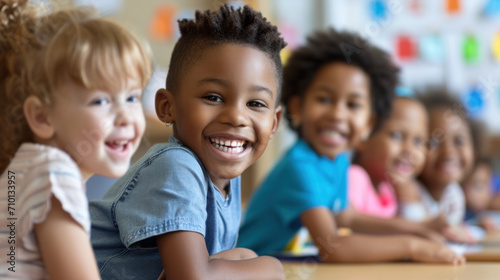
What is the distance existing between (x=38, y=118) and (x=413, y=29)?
7.91 feet

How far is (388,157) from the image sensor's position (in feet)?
5.31

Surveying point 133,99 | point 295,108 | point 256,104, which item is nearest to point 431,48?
point 295,108

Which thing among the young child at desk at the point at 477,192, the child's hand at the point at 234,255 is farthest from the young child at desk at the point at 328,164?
the young child at desk at the point at 477,192

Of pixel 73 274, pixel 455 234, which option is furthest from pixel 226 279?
pixel 455 234

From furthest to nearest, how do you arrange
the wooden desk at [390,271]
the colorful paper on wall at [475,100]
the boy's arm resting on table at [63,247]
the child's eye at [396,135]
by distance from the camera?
the colorful paper on wall at [475,100] < the child's eye at [396,135] < the wooden desk at [390,271] < the boy's arm resting on table at [63,247]

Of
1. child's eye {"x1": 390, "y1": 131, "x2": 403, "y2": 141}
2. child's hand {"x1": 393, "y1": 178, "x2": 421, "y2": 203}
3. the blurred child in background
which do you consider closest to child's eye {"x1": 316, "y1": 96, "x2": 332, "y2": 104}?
child's eye {"x1": 390, "y1": 131, "x2": 403, "y2": 141}

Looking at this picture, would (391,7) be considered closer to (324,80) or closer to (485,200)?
(485,200)

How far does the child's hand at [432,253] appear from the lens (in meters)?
1.04

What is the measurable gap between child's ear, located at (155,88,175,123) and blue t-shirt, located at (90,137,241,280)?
3 centimetres

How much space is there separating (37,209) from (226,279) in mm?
211

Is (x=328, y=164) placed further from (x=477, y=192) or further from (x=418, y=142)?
(x=477, y=192)

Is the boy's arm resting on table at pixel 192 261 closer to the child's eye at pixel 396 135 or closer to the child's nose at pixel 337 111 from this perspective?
the child's nose at pixel 337 111

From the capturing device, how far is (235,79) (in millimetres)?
645

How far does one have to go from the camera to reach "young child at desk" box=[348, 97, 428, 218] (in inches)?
63.4
